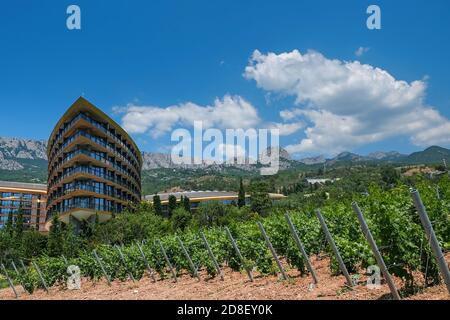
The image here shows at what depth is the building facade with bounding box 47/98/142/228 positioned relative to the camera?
55.0 metres

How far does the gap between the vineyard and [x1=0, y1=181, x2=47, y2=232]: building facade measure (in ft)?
292

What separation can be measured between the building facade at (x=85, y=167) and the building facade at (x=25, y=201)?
150ft

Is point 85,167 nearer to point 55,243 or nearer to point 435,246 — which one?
point 55,243

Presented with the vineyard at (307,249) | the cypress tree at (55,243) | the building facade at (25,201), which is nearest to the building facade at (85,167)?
the cypress tree at (55,243)

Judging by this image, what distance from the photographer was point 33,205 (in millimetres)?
107812

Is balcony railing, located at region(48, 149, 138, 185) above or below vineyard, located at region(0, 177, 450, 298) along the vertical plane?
above

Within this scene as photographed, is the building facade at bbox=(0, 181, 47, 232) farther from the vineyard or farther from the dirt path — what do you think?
the dirt path

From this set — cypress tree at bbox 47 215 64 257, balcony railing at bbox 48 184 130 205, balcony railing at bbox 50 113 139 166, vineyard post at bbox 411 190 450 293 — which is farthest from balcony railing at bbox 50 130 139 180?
vineyard post at bbox 411 190 450 293

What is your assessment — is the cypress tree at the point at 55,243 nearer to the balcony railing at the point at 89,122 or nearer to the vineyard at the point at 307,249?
A: the balcony railing at the point at 89,122

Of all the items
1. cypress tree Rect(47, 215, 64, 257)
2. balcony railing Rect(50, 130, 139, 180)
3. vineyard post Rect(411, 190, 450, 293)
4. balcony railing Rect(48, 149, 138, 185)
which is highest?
balcony railing Rect(50, 130, 139, 180)

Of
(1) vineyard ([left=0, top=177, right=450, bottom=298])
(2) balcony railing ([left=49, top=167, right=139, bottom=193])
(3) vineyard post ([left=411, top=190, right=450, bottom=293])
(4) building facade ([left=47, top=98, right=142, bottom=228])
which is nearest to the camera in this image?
(3) vineyard post ([left=411, top=190, right=450, bottom=293])

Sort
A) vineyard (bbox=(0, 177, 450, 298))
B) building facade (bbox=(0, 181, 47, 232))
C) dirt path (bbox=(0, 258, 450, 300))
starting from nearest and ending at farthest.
Answer: vineyard (bbox=(0, 177, 450, 298)) < dirt path (bbox=(0, 258, 450, 300)) < building facade (bbox=(0, 181, 47, 232))
